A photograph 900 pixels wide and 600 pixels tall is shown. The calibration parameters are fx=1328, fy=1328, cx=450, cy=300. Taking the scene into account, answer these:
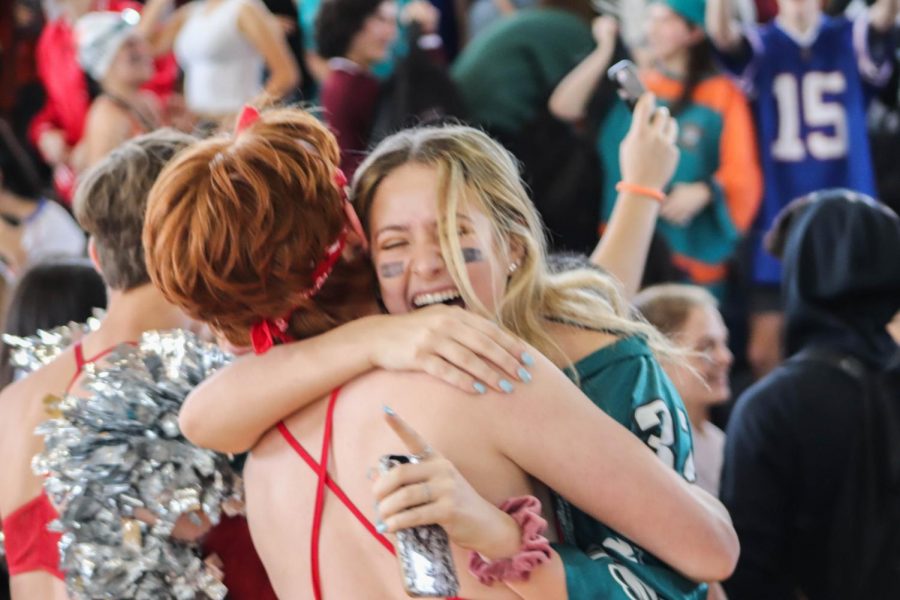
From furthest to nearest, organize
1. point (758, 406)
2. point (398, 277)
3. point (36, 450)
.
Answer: point (758, 406)
point (36, 450)
point (398, 277)

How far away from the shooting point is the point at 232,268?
168cm

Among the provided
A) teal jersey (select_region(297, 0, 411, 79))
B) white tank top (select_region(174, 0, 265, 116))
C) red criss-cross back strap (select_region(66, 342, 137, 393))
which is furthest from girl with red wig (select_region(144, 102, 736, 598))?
white tank top (select_region(174, 0, 265, 116))

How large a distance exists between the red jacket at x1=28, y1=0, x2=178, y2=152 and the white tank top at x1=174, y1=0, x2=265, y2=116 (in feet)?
1.34

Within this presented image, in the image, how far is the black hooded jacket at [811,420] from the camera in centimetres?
273

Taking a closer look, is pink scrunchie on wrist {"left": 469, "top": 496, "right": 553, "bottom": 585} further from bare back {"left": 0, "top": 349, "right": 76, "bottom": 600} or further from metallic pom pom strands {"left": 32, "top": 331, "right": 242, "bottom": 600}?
bare back {"left": 0, "top": 349, "right": 76, "bottom": 600}

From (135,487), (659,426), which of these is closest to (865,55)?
(659,426)

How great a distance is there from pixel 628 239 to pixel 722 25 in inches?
102

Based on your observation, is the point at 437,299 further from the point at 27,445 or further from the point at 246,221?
the point at 27,445

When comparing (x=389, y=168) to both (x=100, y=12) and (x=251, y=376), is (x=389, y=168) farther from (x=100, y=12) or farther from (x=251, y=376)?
(x=100, y=12)

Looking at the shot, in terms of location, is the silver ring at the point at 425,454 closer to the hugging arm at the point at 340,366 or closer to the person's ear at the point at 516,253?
the hugging arm at the point at 340,366

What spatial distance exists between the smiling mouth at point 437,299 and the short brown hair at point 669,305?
1509 millimetres

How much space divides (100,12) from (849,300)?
396 cm

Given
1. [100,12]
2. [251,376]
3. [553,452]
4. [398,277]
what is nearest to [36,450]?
[251,376]

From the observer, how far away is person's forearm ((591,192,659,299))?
8.00 ft
